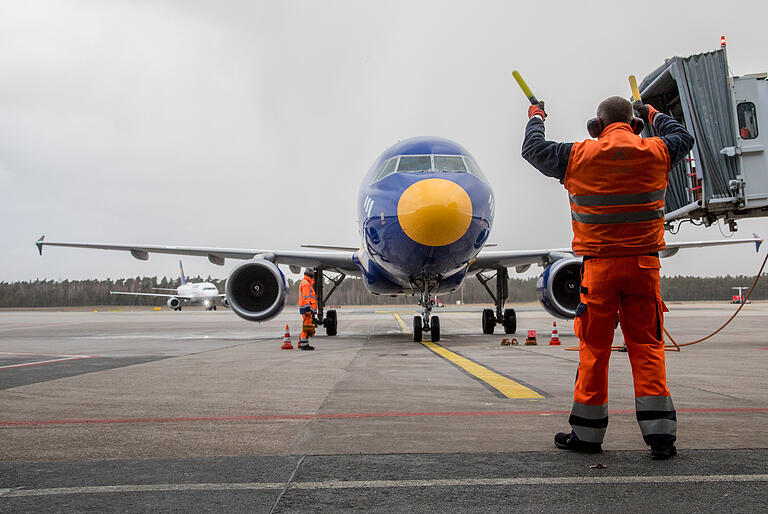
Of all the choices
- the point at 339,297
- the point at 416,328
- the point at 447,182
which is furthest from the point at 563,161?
the point at 339,297

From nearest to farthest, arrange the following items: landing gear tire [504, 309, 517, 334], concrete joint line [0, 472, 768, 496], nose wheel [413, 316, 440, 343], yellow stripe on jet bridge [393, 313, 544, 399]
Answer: concrete joint line [0, 472, 768, 496] < yellow stripe on jet bridge [393, 313, 544, 399] < nose wheel [413, 316, 440, 343] < landing gear tire [504, 309, 517, 334]

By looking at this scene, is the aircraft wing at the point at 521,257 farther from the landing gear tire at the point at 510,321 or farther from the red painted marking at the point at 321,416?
the red painted marking at the point at 321,416

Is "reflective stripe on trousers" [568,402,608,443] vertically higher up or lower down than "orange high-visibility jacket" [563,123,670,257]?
lower down

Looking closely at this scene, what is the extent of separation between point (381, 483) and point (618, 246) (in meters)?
1.91

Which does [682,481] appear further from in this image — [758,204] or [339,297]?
[339,297]

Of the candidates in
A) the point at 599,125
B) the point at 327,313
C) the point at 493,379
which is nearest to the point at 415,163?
the point at 493,379

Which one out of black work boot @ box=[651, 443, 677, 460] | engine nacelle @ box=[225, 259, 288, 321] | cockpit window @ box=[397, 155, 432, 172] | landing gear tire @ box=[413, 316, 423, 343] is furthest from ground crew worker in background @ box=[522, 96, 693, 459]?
engine nacelle @ box=[225, 259, 288, 321]

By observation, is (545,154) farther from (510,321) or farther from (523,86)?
(510,321)

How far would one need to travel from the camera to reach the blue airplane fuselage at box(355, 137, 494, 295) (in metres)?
8.91

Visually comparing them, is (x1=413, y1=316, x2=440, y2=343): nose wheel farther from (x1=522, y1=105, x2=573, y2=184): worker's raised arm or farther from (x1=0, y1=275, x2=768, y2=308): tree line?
(x1=0, y1=275, x2=768, y2=308): tree line

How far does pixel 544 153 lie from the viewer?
3.58 meters

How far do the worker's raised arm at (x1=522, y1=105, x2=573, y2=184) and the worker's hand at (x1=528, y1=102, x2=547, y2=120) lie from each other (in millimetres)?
94

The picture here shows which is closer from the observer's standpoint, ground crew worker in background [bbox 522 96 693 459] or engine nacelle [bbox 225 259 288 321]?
ground crew worker in background [bbox 522 96 693 459]

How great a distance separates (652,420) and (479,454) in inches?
35.9
